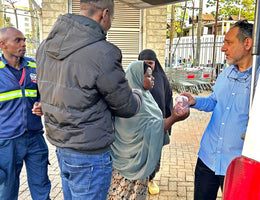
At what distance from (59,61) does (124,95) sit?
1.54 ft

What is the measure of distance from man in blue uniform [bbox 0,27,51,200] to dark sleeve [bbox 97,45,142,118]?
3.58 ft

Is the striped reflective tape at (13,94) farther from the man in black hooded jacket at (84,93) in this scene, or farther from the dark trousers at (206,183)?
the dark trousers at (206,183)

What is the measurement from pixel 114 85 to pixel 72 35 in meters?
0.41

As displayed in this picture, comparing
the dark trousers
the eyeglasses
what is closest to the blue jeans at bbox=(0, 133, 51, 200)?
the dark trousers

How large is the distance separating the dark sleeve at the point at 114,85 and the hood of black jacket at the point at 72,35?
0.16m

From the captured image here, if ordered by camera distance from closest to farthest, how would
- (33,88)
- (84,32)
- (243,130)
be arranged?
(84,32) < (243,130) < (33,88)

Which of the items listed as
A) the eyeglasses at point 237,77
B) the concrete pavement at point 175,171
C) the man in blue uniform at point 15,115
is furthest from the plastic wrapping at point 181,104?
the concrete pavement at point 175,171

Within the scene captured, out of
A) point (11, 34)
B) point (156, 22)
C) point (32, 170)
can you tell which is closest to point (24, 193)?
point (32, 170)

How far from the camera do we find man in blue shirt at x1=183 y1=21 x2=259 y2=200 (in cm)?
201

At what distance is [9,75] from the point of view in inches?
94.6

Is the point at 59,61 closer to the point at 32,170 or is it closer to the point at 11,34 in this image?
the point at 11,34

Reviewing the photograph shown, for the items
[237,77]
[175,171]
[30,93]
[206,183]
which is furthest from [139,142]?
[175,171]

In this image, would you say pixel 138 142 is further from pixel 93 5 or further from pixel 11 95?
pixel 11 95

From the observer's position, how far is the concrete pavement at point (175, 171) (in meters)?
3.47
